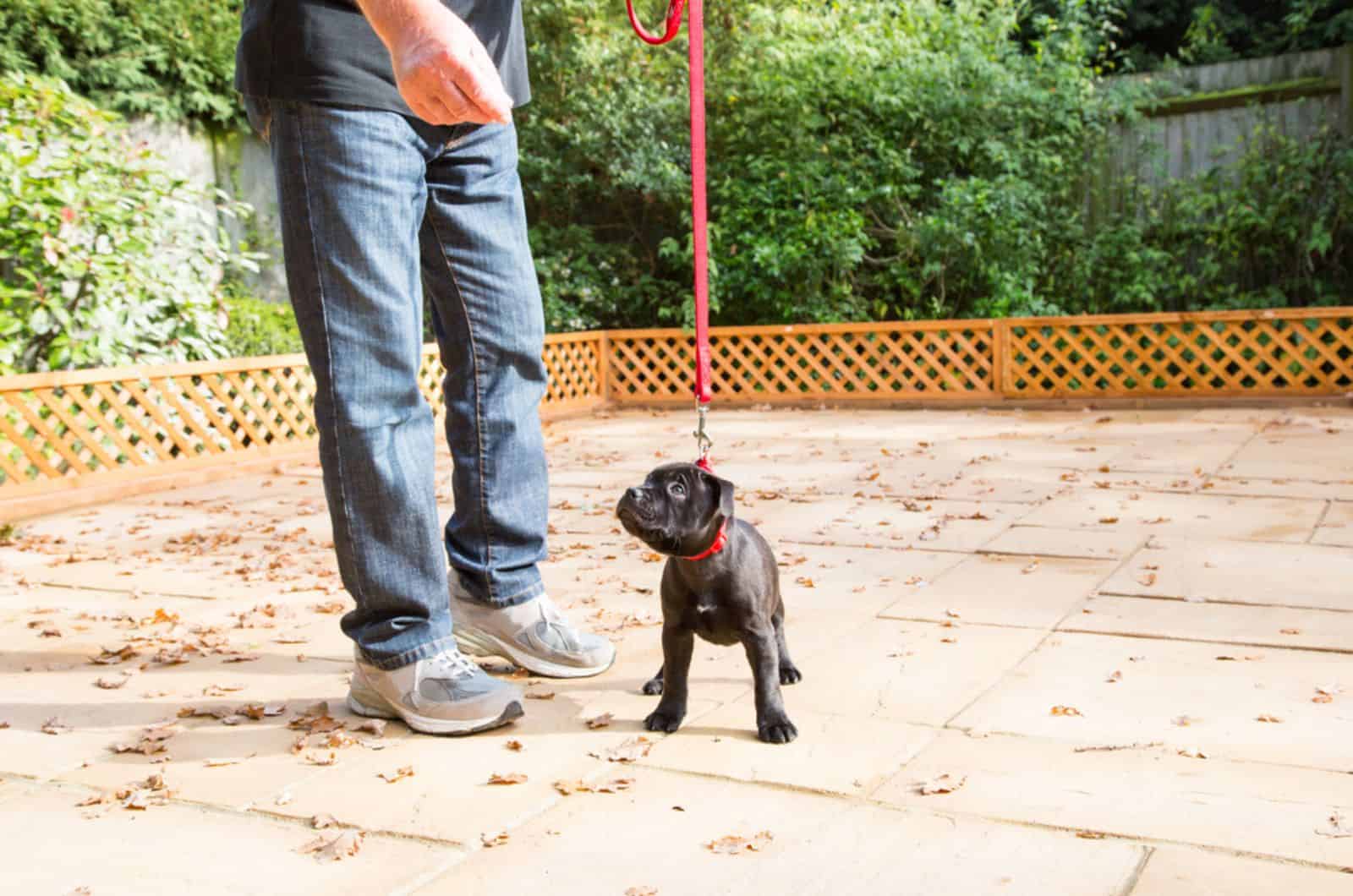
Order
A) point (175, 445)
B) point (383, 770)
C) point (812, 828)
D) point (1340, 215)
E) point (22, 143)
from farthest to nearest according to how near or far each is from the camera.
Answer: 1. point (1340, 215)
2. point (175, 445)
3. point (22, 143)
4. point (383, 770)
5. point (812, 828)

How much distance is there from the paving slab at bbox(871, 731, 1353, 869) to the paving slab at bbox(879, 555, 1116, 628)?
2.75 ft

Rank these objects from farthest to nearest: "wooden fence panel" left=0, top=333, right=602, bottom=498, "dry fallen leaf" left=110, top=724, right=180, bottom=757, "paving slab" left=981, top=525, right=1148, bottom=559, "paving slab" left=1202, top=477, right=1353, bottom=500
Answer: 1. "wooden fence panel" left=0, top=333, right=602, bottom=498
2. "paving slab" left=1202, top=477, right=1353, bottom=500
3. "paving slab" left=981, top=525, right=1148, bottom=559
4. "dry fallen leaf" left=110, top=724, right=180, bottom=757

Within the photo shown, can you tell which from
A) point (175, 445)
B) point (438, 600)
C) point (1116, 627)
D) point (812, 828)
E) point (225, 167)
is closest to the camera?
point (812, 828)

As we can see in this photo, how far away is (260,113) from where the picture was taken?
6.51ft

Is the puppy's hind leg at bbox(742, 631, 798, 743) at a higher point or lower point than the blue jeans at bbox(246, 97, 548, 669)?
lower

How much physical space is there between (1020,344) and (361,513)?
6.10 metres

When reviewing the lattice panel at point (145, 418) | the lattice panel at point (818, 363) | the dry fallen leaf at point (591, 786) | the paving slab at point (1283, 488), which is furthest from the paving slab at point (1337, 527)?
the lattice panel at point (145, 418)

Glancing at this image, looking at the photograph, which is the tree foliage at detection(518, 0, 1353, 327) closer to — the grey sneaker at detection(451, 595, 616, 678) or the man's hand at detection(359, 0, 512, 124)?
the grey sneaker at detection(451, 595, 616, 678)

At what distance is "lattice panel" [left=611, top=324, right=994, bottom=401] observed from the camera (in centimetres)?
769

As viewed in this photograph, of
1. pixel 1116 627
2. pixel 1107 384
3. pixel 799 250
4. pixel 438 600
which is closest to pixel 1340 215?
pixel 1107 384

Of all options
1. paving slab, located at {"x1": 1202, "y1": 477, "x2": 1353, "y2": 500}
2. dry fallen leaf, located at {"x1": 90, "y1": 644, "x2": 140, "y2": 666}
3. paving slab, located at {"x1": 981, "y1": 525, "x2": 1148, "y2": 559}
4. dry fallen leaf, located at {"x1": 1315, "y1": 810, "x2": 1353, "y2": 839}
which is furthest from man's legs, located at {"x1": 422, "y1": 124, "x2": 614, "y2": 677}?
paving slab, located at {"x1": 1202, "y1": 477, "x2": 1353, "y2": 500}

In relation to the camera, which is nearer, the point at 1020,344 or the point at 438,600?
the point at 438,600

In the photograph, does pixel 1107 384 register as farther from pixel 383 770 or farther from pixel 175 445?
pixel 383 770

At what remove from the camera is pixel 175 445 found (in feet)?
19.3
